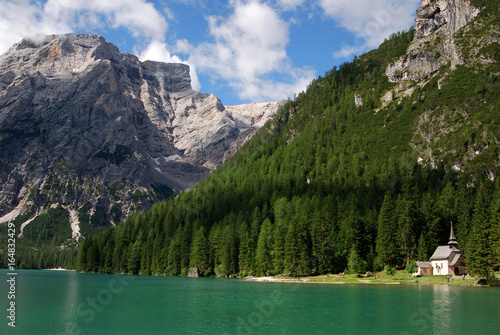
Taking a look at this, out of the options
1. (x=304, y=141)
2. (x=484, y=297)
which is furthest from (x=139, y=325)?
(x=304, y=141)

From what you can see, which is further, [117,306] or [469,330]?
[117,306]

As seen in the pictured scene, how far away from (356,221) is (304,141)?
94644 millimetres

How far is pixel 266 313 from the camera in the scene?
5097cm

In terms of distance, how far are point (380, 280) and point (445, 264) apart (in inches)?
546

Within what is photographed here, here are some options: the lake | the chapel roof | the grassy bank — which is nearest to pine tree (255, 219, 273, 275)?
the grassy bank

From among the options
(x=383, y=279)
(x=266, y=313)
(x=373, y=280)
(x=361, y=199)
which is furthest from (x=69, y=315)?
(x=361, y=199)

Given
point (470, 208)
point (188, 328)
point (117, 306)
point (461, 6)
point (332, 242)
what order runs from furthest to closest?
point (461, 6), point (332, 242), point (470, 208), point (117, 306), point (188, 328)

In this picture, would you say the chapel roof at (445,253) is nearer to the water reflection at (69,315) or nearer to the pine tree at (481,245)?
the pine tree at (481,245)

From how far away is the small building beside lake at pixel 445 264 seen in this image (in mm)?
89188

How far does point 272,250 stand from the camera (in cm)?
11306

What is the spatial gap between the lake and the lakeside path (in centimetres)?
1293

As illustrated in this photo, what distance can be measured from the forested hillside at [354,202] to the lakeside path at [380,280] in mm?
3326

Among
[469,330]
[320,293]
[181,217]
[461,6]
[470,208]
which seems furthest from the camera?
[461,6]

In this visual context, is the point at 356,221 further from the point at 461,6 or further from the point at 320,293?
the point at 461,6
